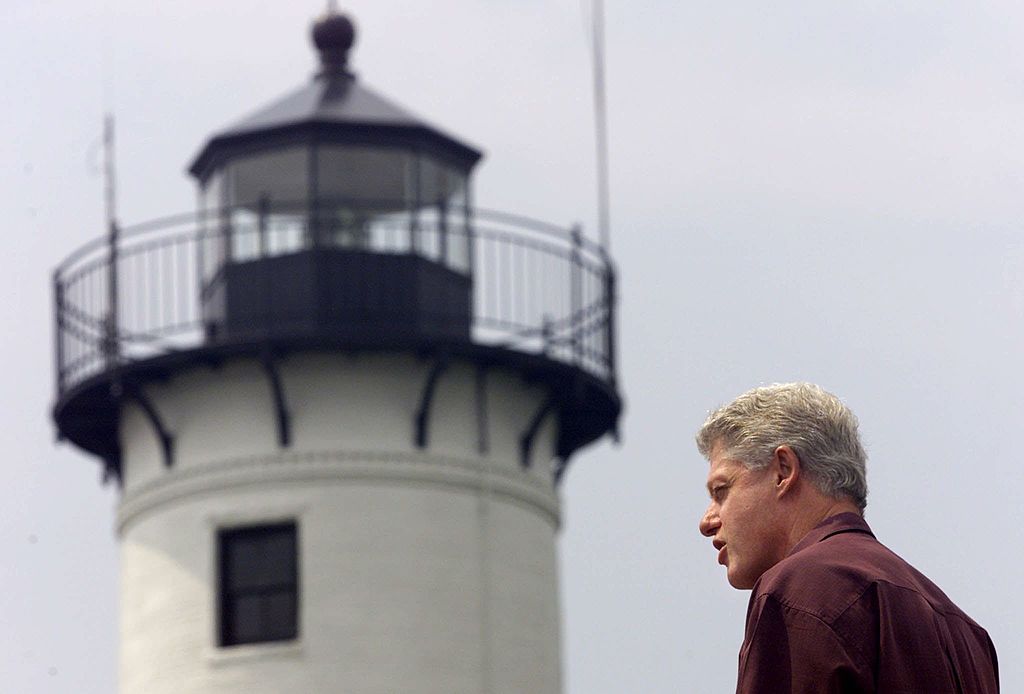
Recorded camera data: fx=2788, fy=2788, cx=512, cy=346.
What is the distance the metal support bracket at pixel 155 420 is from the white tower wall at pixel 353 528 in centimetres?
6

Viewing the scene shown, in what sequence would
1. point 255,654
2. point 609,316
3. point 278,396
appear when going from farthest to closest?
1. point 609,316
2. point 278,396
3. point 255,654

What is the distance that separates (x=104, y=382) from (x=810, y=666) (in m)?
19.8

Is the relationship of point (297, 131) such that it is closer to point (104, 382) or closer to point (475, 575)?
point (104, 382)

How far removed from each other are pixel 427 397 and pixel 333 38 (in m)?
4.15

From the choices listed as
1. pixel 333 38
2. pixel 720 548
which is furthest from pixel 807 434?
pixel 333 38

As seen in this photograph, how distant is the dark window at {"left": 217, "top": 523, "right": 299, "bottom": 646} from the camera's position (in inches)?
903

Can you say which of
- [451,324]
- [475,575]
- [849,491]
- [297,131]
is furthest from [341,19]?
[849,491]

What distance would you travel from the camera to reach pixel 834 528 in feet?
16.6

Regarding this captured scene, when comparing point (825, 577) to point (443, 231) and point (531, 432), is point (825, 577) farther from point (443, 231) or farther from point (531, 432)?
point (531, 432)

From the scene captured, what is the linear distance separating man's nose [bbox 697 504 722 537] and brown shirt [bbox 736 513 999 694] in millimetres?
366

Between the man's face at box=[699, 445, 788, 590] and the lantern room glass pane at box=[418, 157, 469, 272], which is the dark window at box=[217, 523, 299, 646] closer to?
the lantern room glass pane at box=[418, 157, 469, 272]

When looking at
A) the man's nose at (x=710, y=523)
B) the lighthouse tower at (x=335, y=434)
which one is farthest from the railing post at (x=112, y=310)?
the man's nose at (x=710, y=523)

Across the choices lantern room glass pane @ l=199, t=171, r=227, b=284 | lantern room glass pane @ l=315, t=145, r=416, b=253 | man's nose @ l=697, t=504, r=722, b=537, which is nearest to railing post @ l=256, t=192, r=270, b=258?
lantern room glass pane @ l=199, t=171, r=227, b=284

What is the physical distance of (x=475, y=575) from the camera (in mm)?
23297
